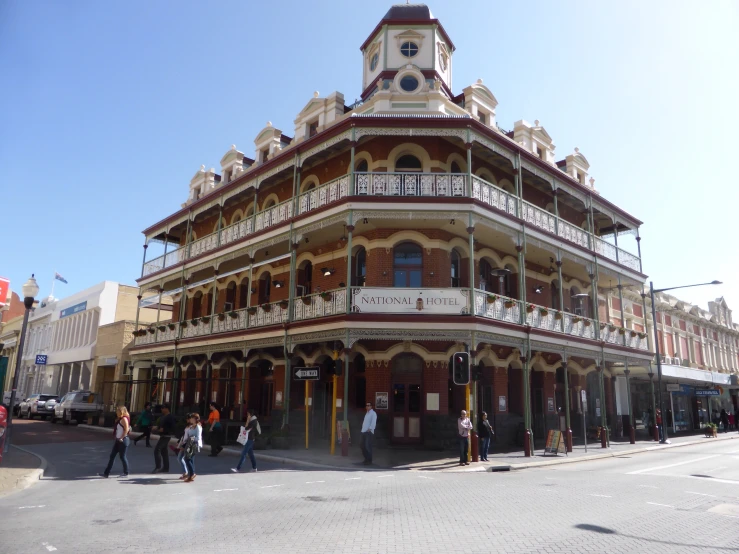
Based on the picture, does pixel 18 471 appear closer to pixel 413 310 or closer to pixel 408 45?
pixel 413 310

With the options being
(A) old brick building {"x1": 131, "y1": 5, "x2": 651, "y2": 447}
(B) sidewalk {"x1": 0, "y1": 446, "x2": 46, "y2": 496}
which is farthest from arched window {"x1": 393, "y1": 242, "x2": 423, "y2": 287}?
(B) sidewalk {"x1": 0, "y1": 446, "x2": 46, "y2": 496}

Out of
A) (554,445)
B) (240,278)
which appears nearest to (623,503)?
(554,445)

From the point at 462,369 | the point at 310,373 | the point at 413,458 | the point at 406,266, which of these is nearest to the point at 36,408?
the point at 310,373

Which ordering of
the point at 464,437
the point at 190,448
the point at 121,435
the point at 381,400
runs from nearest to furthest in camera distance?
Answer: the point at 190,448
the point at 121,435
the point at 464,437
the point at 381,400

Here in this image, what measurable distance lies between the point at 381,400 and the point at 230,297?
12.0 m

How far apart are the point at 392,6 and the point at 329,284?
13.2 meters

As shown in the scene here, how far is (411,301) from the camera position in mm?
17234

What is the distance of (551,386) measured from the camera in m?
24.0

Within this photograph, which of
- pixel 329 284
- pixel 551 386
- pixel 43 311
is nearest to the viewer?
pixel 329 284

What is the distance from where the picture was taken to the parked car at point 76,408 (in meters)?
30.0

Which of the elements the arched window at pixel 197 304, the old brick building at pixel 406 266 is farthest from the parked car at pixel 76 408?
the arched window at pixel 197 304

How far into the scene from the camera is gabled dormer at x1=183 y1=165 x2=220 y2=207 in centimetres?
3135

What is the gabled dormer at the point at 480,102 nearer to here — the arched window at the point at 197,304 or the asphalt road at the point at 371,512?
the asphalt road at the point at 371,512

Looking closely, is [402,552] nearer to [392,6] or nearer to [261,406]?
[261,406]
